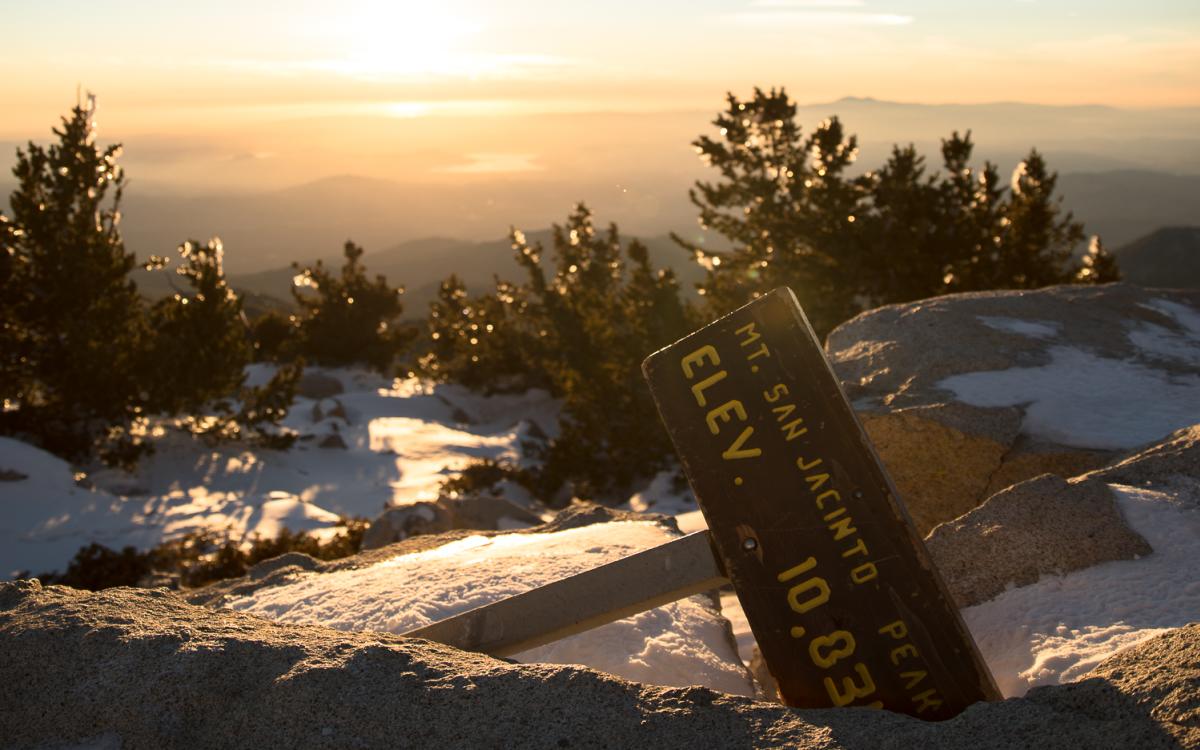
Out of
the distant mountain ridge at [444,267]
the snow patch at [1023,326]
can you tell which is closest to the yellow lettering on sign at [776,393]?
the snow patch at [1023,326]

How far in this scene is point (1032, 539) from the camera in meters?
2.84

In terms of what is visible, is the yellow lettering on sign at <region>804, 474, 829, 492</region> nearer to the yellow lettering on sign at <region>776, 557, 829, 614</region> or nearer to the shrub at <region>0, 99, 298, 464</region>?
the yellow lettering on sign at <region>776, 557, 829, 614</region>

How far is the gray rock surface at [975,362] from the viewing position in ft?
13.7

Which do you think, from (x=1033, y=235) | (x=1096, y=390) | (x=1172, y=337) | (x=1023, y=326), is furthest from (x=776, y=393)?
(x=1033, y=235)

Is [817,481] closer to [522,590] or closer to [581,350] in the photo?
[522,590]

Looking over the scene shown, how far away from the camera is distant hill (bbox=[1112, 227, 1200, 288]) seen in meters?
Answer: 117

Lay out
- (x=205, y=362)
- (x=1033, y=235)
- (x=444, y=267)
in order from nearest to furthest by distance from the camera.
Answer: (x=205, y=362) < (x=1033, y=235) < (x=444, y=267)

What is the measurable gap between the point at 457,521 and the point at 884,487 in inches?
224

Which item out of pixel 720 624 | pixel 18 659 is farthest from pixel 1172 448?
pixel 18 659

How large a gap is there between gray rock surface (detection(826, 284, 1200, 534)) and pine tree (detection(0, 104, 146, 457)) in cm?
1043

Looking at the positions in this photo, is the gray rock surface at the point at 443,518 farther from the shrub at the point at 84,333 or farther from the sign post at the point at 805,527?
the shrub at the point at 84,333

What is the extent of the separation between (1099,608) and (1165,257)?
474ft

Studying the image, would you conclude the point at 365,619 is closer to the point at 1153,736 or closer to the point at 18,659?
the point at 18,659

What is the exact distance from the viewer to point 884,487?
2123 mm
